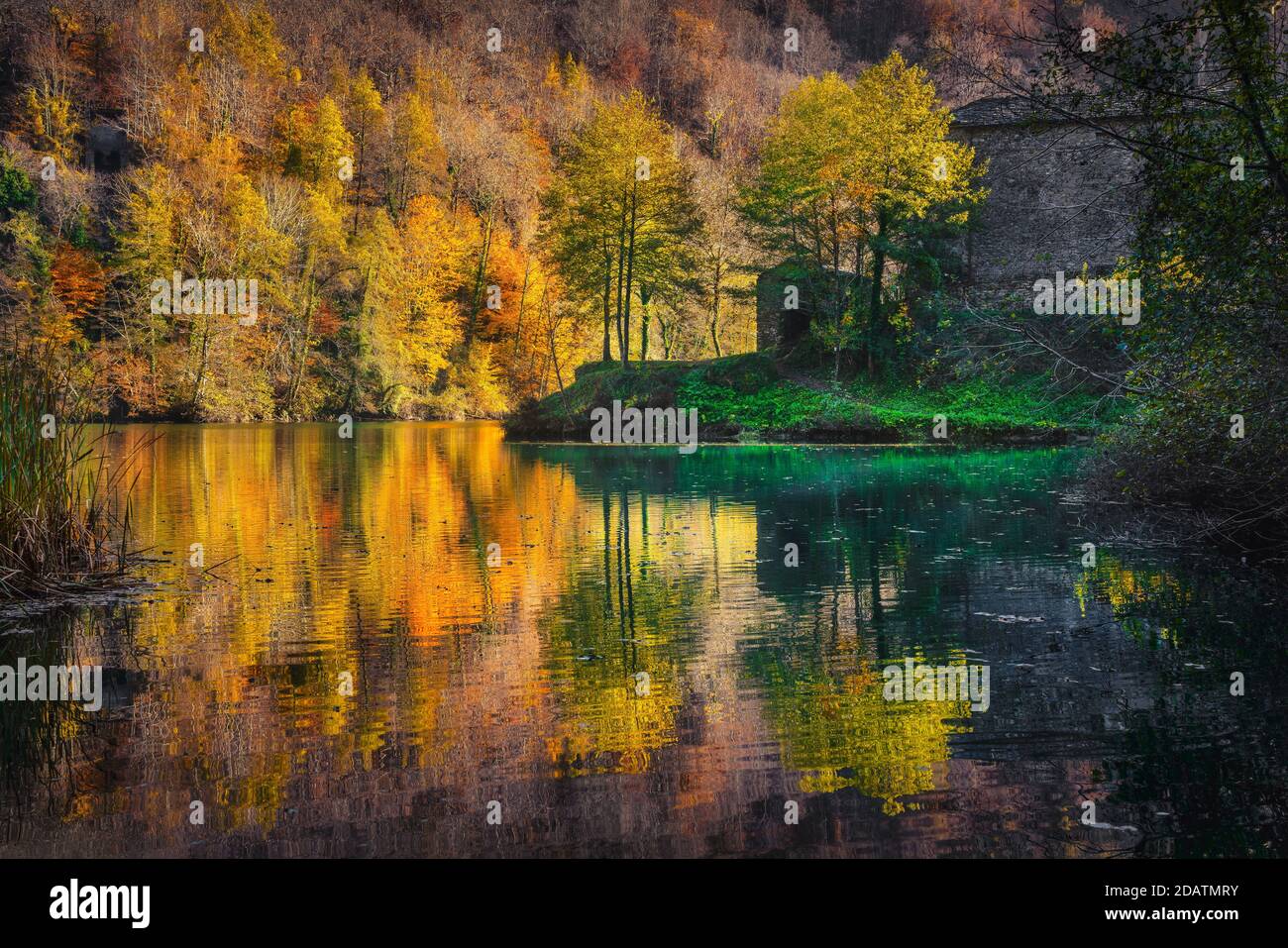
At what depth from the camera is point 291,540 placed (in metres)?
16.1

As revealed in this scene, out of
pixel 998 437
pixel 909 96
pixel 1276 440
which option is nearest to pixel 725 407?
pixel 998 437

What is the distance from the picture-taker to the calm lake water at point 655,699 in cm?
575

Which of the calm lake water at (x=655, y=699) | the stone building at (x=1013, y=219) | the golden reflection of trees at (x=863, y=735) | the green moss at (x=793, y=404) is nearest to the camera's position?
the calm lake water at (x=655, y=699)

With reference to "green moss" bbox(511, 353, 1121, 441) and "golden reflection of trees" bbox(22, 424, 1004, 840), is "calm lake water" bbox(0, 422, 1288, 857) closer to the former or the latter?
"golden reflection of trees" bbox(22, 424, 1004, 840)

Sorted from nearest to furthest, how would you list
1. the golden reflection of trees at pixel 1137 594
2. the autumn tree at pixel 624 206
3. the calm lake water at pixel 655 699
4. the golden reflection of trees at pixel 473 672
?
the calm lake water at pixel 655 699 → the golden reflection of trees at pixel 473 672 → the golden reflection of trees at pixel 1137 594 → the autumn tree at pixel 624 206

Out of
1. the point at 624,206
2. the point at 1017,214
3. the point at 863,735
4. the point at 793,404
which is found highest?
the point at 624,206

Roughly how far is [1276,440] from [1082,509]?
636 centimetres

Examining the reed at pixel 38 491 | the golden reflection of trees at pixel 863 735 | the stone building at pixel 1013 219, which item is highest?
the stone building at pixel 1013 219

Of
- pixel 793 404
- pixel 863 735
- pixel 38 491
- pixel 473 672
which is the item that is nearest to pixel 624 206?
pixel 793 404

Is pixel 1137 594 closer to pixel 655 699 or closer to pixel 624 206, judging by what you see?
pixel 655 699

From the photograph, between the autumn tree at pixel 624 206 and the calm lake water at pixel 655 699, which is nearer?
the calm lake water at pixel 655 699

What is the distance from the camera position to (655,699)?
8016mm

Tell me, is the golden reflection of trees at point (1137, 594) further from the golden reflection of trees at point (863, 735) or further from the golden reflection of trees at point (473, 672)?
the golden reflection of trees at point (863, 735)

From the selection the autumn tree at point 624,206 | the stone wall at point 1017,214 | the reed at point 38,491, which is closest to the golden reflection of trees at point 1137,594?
the reed at point 38,491
